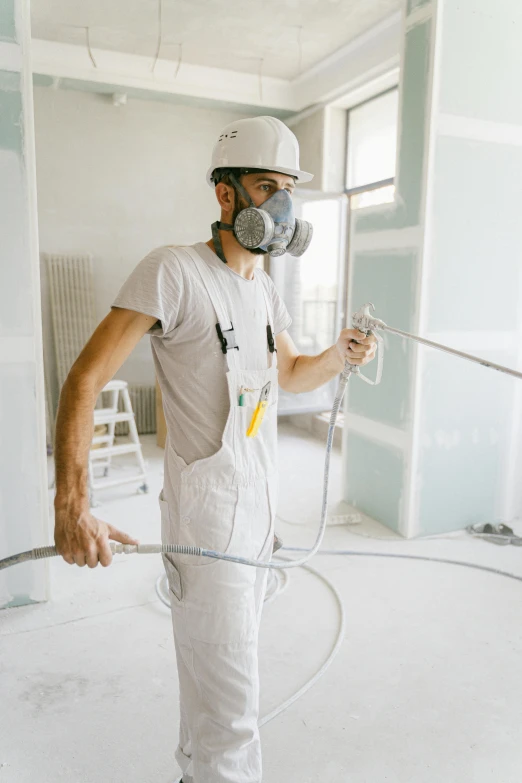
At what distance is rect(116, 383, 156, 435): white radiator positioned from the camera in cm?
580

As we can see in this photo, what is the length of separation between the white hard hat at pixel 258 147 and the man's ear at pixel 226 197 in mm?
51

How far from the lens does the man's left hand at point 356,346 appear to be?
66.2 inches

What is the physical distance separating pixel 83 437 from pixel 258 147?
2.69 ft

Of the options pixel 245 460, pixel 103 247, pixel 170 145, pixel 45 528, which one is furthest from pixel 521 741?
pixel 170 145

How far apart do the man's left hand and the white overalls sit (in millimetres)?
363

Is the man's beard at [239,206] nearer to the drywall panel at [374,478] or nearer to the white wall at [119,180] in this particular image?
the drywall panel at [374,478]

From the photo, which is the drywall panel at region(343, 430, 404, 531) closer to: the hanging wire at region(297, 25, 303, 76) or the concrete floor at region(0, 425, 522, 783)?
the concrete floor at region(0, 425, 522, 783)

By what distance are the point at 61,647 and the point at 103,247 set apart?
4.15m

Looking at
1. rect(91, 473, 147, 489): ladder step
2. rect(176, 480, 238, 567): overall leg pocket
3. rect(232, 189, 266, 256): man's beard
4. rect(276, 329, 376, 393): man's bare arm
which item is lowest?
rect(91, 473, 147, 489): ladder step

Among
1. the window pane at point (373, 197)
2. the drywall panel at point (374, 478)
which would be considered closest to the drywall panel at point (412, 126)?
the drywall panel at point (374, 478)

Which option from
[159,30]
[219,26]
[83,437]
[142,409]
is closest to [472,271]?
[83,437]

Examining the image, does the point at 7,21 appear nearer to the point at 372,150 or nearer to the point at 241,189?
the point at 241,189

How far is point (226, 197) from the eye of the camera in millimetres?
1531

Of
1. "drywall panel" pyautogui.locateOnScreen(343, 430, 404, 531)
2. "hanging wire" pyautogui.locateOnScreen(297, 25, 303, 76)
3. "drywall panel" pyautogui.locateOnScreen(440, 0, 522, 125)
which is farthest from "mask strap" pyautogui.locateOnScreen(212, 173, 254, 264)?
"hanging wire" pyautogui.locateOnScreen(297, 25, 303, 76)
